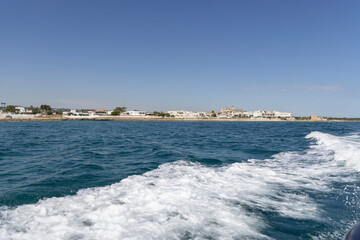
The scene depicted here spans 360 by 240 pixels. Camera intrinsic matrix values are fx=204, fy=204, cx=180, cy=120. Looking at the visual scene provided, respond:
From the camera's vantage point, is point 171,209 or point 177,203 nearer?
point 171,209

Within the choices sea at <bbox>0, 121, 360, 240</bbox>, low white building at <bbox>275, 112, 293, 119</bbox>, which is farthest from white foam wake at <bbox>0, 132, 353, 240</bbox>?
low white building at <bbox>275, 112, 293, 119</bbox>

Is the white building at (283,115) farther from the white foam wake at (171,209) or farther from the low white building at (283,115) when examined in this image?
the white foam wake at (171,209)

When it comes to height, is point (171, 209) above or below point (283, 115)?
below

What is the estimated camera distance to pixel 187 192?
18.9 feet

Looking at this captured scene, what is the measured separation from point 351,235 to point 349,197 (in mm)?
5151

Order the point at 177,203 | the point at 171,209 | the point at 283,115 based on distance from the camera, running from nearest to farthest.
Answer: the point at 171,209 → the point at 177,203 → the point at 283,115

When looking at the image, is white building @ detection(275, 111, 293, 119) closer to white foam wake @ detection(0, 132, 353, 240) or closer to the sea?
the sea

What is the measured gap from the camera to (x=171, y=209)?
15.4 feet

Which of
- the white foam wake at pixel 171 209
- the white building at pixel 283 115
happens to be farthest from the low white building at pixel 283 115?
the white foam wake at pixel 171 209

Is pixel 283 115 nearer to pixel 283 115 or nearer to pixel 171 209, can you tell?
pixel 283 115

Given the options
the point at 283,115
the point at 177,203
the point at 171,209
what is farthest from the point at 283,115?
the point at 171,209

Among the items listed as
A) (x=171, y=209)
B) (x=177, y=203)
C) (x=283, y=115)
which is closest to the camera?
(x=171, y=209)

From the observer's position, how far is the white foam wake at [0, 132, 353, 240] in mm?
3680

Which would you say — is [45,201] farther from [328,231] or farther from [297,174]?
[297,174]
